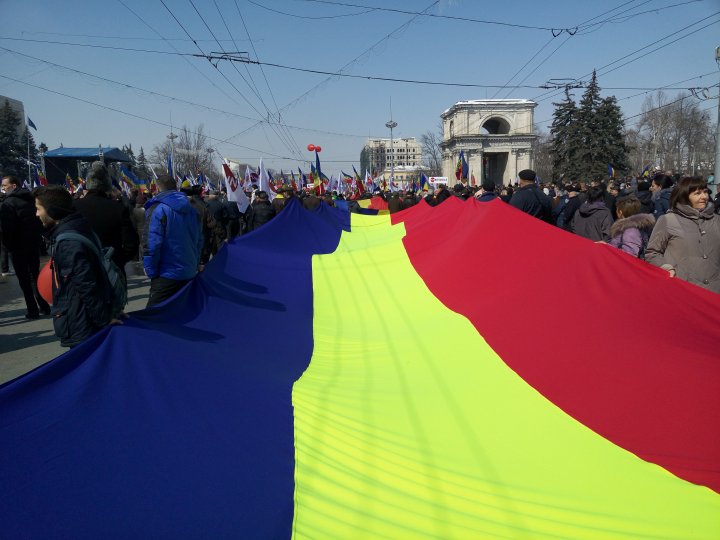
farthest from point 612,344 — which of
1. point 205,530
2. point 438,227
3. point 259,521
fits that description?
point 438,227

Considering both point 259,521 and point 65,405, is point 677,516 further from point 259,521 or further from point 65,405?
point 65,405

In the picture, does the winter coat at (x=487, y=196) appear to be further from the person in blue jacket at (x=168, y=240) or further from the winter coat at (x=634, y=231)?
the person in blue jacket at (x=168, y=240)

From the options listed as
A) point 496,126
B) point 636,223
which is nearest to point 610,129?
point 496,126

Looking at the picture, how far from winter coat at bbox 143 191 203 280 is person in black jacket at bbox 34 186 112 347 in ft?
4.54

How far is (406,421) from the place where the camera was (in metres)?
2.96

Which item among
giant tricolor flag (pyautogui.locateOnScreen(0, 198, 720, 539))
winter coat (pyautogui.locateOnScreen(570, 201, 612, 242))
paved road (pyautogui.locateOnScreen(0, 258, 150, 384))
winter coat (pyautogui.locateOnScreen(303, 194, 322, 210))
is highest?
winter coat (pyautogui.locateOnScreen(303, 194, 322, 210))

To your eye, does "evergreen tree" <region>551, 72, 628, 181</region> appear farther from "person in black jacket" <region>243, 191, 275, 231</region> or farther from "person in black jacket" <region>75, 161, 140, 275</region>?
"person in black jacket" <region>75, 161, 140, 275</region>

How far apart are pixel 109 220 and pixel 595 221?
6490 millimetres

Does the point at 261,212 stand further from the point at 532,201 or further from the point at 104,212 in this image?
the point at 532,201

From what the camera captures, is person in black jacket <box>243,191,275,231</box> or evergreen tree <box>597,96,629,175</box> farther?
evergreen tree <box>597,96,629,175</box>

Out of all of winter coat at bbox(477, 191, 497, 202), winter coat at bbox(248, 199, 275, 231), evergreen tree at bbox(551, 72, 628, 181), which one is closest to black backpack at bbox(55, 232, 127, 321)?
winter coat at bbox(477, 191, 497, 202)

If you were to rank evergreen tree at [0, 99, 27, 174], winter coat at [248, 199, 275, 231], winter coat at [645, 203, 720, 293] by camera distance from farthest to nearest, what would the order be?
evergreen tree at [0, 99, 27, 174] → winter coat at [248, 199, 275, 231] → winter coat at [645, 203, 720, 293]

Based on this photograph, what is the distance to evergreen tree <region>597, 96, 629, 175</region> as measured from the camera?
1892 inches

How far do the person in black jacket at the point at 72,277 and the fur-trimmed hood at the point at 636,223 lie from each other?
487 centimetres
